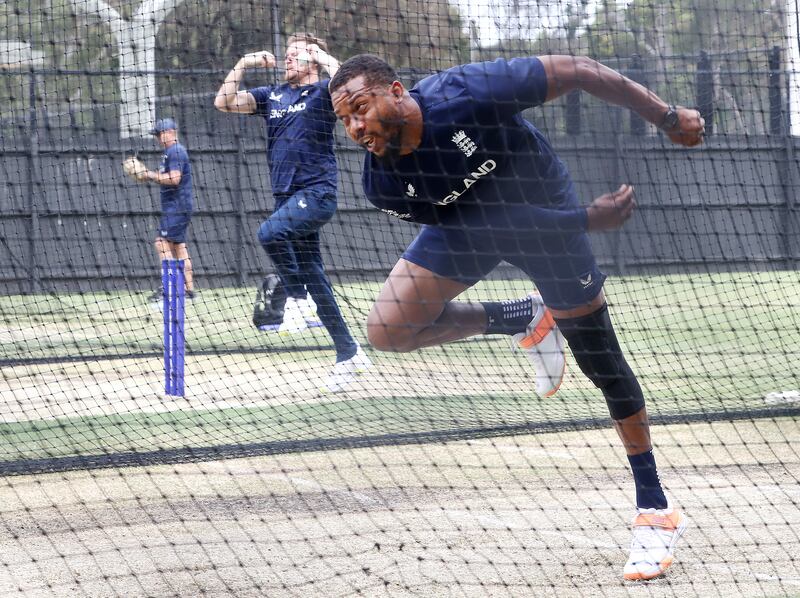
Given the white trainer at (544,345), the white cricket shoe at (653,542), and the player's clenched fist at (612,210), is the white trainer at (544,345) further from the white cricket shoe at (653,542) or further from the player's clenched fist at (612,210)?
the player's clenched fist at (612,210)

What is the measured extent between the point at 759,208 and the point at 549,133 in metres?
3.13

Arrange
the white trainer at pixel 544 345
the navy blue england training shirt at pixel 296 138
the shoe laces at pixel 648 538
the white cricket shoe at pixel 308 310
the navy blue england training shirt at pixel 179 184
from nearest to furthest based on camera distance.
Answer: the shoe laces at pixel 648 538
the white trainer at pixel 544 345
the navy blue england training shirt at pixel 296 138
the white cricket shoe at pixel 308 310
the navy blue england training shirt at pixel 179 184

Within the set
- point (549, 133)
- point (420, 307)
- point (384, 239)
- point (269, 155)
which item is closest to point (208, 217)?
point (384, 239)

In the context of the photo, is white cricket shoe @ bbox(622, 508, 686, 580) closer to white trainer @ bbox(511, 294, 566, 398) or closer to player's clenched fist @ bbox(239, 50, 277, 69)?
white trainer @ bbox(511, 294, 566, 398)

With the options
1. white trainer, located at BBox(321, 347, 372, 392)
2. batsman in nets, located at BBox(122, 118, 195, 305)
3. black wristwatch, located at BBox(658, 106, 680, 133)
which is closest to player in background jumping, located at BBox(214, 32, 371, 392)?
white trainer, located at BBox(321, 347, 372, 392)

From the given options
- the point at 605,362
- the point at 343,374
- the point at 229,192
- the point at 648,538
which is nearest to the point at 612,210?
the point at 605,362

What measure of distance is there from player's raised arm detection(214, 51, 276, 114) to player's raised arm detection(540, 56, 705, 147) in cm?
290

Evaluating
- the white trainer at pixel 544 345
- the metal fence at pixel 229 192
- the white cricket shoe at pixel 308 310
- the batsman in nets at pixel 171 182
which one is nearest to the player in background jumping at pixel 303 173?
the white cricket shoe at pixel 308 310

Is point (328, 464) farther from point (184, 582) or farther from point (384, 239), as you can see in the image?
point (384, 239)

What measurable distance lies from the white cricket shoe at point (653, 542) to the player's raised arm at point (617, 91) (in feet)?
4.25

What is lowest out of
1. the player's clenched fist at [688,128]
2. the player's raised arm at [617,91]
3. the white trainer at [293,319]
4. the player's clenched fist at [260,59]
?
the white trainer at [293,319]

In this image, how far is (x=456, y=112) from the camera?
3.70m

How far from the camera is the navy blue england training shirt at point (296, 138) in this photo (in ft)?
22.6

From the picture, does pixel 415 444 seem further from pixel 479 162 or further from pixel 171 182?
pixel 171 182
